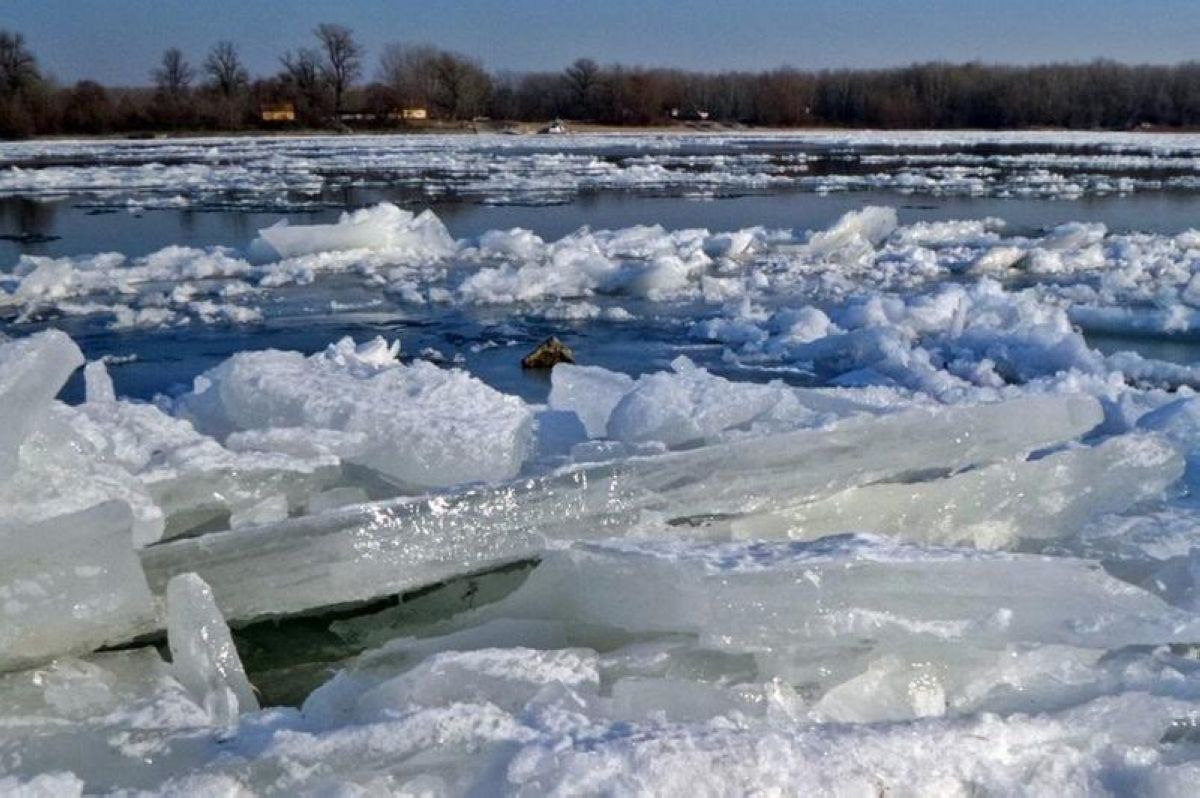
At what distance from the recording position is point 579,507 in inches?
105

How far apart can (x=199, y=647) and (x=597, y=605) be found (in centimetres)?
70

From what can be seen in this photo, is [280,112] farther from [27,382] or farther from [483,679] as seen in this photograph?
[483,679]

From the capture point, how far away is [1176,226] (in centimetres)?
1311

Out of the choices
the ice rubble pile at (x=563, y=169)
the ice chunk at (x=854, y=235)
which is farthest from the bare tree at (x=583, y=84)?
the ice chunk at (x=854, y=235)

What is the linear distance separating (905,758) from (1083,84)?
218ft

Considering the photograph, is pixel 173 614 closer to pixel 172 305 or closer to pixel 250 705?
pixel 250 705

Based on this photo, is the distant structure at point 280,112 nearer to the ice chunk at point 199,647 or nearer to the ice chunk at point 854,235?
the ice chunk at point 854,235

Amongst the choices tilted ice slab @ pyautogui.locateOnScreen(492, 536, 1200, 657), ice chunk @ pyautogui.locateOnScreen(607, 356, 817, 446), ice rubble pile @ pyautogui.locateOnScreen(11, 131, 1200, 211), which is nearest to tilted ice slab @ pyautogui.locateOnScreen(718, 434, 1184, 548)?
tilted ice slab @ pyautogui.locateOnScreen(492, 536, 1200, 657)

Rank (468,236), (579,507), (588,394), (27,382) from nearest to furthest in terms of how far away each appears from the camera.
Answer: (27,382)
(579,507)
(588,394)
(468,236)

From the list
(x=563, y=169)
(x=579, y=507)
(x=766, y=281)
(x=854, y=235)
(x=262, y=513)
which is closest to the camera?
(x=579, y=507)

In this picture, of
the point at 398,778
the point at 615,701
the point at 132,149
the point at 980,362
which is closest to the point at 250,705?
the point at 398,778

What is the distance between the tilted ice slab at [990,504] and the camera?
281 centimetres

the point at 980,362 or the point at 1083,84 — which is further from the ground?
the point at 1083,84

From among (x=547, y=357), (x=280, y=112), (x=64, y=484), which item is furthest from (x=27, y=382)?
(x=280, y=112)
